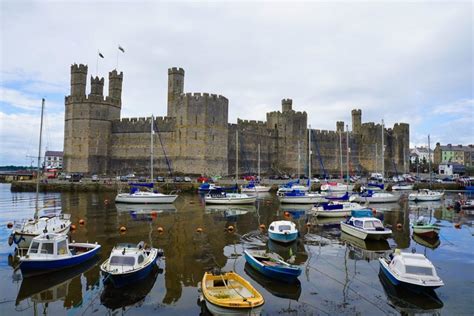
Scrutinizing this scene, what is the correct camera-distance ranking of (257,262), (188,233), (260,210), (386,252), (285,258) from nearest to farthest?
(257,262) → (285,258) → (386,252) → (188,233) → (260,210)

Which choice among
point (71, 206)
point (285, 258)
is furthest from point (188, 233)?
point (71, 206)

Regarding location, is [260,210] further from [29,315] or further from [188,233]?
[29,315]

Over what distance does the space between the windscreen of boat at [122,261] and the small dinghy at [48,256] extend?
6.53 ft

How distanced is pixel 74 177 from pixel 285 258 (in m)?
37.4

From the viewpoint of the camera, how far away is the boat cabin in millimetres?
11195

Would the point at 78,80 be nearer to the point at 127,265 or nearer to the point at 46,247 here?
the point at 46,247

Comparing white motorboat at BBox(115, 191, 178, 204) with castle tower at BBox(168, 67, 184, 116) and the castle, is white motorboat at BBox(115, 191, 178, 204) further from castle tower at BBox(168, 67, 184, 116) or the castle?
castle tower at BBox(168, 67, 184, 116)

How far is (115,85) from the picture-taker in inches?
1933

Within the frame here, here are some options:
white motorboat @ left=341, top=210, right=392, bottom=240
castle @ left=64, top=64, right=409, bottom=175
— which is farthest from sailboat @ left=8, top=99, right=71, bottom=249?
castle @ left=64, top=64, right=409, bottom=175

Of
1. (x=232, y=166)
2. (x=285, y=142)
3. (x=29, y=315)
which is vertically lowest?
(x=29, y=315)

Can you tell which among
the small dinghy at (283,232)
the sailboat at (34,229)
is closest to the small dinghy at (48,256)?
the sailboat at (34,229)

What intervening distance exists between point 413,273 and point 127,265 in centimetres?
739

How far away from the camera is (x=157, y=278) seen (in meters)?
10.7

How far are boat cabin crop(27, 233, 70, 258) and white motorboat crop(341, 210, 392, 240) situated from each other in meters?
11.1
